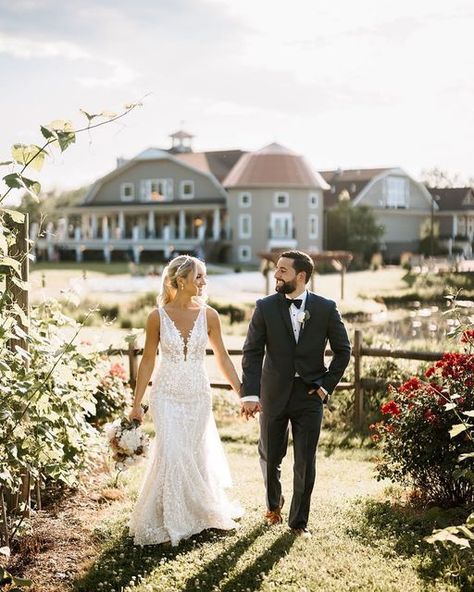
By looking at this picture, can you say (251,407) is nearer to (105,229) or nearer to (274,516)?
(274,516)

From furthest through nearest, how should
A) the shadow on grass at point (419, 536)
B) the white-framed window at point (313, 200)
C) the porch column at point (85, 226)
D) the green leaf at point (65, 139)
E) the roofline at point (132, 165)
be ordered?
1. the porch column at point (85, 226)
2. the roofline at point (132, 165)
3. the white-framed window at point (313, 200)
4. the shadow on grass at point (419, 536)
5. the green leaf at point (65, 139)

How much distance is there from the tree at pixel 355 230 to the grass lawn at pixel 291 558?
150 feet

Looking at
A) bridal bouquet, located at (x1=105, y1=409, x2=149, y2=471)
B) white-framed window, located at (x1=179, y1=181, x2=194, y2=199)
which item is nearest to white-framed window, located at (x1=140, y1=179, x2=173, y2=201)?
white-framed window, located at (x1=179, y1=181, x2=194, y2=199)

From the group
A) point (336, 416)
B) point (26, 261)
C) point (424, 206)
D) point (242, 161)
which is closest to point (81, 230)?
point (242, 161)

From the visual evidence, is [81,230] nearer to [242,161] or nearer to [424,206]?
[242,161]

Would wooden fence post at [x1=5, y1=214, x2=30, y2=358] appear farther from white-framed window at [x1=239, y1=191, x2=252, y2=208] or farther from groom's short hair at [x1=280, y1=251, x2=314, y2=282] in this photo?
white-framed window at [x1=239, y1=191, x2=252, y2=208]

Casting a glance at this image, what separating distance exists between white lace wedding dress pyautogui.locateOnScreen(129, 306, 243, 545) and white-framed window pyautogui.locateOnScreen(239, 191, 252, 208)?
45751mm

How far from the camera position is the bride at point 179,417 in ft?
18.3

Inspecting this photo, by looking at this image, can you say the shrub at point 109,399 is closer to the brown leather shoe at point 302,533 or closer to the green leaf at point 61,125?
the brown leather shoe at point 302,533

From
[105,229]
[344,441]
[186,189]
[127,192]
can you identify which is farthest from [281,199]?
[344,441]

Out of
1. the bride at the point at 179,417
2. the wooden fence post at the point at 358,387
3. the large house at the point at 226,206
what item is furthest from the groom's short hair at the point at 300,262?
the large house at the point at 226,206

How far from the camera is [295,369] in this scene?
5.57 metres

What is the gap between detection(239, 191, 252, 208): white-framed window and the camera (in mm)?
51156

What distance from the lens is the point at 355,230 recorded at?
51938 millimetres
